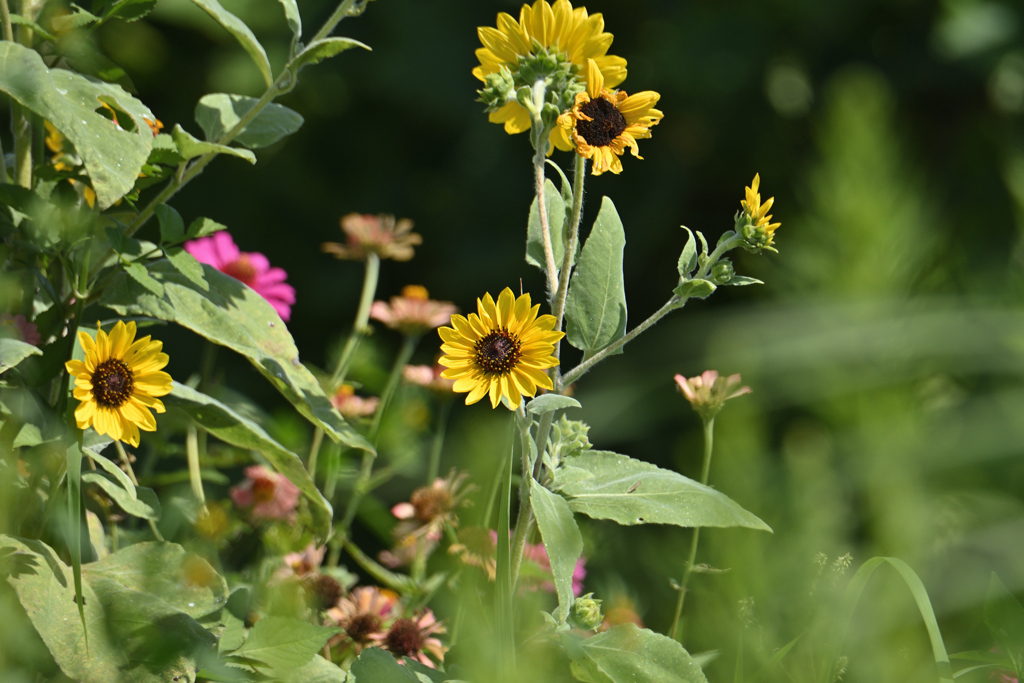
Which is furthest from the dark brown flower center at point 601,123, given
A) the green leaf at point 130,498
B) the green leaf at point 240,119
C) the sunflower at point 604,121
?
the green leaf at point 130,498

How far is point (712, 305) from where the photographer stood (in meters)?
1.55

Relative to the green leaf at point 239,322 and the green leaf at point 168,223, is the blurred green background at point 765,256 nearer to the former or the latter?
the green leaf at point 239,322

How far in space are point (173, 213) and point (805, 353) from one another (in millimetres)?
448

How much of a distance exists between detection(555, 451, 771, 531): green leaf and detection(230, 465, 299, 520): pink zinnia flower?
292 mm

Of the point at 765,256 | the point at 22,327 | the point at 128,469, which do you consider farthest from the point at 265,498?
the point at 765,256

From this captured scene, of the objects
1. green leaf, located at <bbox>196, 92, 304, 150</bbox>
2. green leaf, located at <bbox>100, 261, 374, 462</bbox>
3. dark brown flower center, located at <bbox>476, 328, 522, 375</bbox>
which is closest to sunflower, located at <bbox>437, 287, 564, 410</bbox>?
dark brown flower center, located at <bbox>476, 328, 522, 375</bbox>

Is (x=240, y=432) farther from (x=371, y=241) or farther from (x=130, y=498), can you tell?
(x=371, y=241)

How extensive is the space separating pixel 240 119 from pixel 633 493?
1.14 feet

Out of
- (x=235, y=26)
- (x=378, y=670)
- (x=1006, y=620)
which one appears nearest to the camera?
(x=1006, y=620)

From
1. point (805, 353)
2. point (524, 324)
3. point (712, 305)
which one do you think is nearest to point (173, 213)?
point (524, 324)

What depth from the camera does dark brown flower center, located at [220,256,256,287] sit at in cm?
77

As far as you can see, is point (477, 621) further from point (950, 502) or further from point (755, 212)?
point (755, 212)

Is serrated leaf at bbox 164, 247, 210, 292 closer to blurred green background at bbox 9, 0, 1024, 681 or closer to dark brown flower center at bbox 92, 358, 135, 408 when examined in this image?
dark brown flower center at bbox 92, 358, 135, 408

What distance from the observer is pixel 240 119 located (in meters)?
0.56
